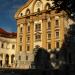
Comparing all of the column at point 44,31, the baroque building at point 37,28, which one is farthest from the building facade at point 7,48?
the column at point 44,31

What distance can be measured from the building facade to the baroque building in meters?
11.3

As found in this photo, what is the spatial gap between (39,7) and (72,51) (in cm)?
1487

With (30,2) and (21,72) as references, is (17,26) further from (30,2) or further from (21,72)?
(21,72)

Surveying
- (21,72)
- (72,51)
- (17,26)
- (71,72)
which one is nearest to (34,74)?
(21,72)

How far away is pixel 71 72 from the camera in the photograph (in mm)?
36188

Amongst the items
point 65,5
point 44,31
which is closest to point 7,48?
point 44,31

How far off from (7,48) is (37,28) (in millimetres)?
17668

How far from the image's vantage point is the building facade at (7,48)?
71.7 metres

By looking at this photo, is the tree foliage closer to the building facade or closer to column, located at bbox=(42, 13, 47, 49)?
column, located at bbox=(42, 13, 47, 49)

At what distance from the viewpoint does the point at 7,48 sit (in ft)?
241

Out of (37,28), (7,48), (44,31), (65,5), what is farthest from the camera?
(7,48)

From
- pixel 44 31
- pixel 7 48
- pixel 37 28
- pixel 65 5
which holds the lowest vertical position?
pixel 65 5

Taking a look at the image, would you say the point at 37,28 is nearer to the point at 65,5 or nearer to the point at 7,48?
the point at 7,48

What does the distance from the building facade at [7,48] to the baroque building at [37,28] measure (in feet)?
36.9
